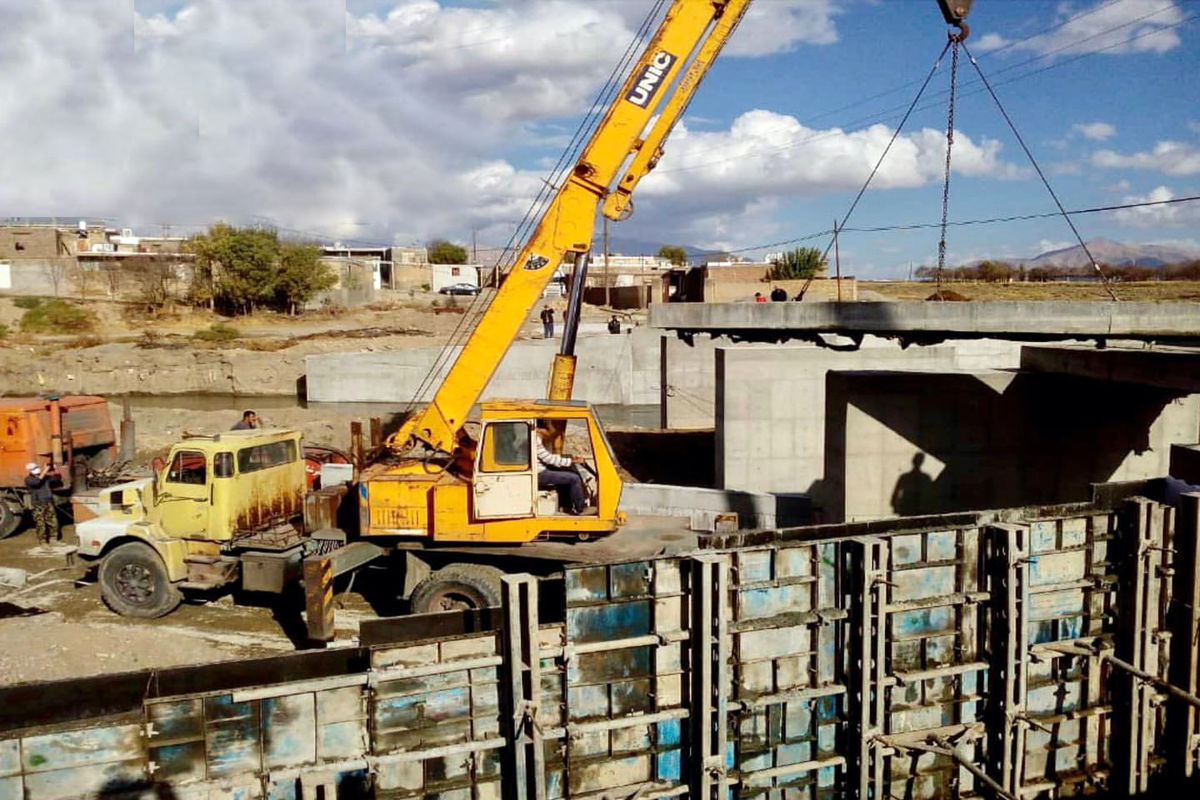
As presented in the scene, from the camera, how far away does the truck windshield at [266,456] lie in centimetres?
1062

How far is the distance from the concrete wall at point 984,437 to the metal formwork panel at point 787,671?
734cm

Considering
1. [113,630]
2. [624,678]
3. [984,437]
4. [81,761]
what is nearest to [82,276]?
[113,630]

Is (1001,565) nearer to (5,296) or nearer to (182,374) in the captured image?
(182,374)

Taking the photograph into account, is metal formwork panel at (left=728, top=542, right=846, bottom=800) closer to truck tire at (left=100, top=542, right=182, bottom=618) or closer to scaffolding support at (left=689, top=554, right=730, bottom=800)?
scaffolding support at (left=689, top=554, right=730, bottom=800)

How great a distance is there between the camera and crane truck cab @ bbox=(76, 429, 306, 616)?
10344 millimetres

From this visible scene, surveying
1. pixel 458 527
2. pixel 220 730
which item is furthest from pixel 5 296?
pixel 220 730

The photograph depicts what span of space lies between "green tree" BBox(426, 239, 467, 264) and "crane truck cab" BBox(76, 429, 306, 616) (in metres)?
80.6

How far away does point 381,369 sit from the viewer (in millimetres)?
30719

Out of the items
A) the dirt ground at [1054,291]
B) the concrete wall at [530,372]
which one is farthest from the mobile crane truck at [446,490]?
the dirt ground at [1054,291]

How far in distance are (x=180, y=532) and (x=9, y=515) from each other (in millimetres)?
5901

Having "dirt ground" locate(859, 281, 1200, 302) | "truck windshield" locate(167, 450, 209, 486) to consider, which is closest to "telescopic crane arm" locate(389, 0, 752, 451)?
"truck windshield" locate(167, 450, 209, 486)

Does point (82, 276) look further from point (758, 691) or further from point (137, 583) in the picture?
point (758, 691)

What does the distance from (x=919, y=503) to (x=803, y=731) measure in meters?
8.21

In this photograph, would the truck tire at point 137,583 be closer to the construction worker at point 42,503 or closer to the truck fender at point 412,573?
the truck fender at point 412,573
